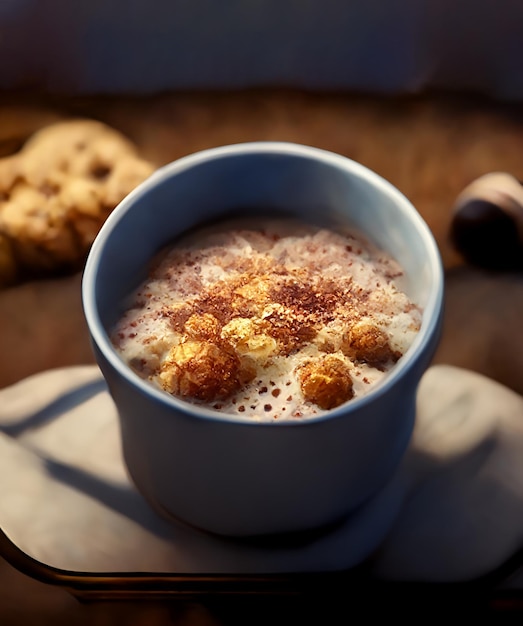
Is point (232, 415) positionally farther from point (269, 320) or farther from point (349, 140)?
point (349, 140)

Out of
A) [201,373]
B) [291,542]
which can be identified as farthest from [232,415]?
[291,542]

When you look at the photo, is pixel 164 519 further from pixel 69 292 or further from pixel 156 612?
pixel 69 292

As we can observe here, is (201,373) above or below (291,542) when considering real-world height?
above

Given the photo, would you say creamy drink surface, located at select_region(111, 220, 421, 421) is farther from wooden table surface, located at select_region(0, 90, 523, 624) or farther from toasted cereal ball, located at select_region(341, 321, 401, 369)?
wooden table surface, located at select_region(0, 90, 523, 624)

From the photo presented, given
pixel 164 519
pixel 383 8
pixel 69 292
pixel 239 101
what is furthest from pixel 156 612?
pixel 383 8

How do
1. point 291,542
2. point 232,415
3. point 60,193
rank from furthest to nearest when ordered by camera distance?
point 60,193, point 291,542, point 232,415

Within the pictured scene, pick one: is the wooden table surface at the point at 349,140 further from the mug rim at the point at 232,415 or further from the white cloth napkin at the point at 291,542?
the mug rim at the point at 232,415

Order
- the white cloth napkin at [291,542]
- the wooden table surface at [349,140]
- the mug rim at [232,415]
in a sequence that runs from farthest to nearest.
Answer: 1. the wooden table surface at [349,140]
2. the white cloth napkin at [291,542]
3. the mug rim at [232,415]

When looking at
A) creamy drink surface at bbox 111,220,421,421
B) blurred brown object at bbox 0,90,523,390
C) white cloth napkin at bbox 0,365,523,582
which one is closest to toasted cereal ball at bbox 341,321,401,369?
creamy drink surface at bbox 111,220,421,421

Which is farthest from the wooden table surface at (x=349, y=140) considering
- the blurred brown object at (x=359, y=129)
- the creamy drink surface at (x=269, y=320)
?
the creamy drink surface at (x=269, y=320)
